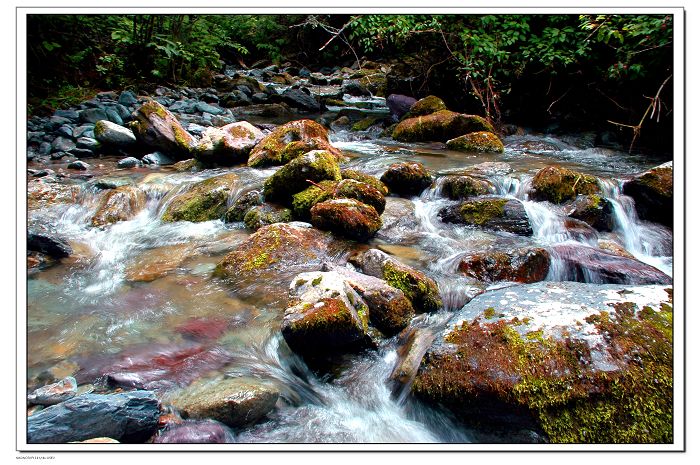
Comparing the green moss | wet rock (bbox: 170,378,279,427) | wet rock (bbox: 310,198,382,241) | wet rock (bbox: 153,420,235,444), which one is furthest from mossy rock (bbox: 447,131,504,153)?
wet rock (bbox: 153,420,235,444)

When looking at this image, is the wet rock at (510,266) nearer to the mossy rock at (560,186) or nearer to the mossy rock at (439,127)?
the mossy rock at (560,186)

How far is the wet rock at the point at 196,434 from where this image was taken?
93.1 inches

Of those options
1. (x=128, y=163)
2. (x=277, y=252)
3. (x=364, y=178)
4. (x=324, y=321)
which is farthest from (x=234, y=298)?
(x=128, y=163)

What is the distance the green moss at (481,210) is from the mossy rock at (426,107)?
6.05m

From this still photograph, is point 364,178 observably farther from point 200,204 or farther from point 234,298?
point 234,298

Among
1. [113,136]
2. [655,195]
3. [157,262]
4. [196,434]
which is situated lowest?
[196,434]

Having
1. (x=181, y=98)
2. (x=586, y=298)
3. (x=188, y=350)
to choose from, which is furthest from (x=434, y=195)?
(x=181, y=98)

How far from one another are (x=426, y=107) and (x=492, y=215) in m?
6.56

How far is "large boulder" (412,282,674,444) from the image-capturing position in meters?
2.25

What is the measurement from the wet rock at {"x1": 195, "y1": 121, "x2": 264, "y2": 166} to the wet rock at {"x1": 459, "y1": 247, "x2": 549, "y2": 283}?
5.03m

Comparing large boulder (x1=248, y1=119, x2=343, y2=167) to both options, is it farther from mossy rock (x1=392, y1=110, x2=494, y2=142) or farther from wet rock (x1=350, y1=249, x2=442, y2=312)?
wet rock (x1=350, y1=249, x2=442, y2=312)

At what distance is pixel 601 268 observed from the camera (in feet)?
13.8

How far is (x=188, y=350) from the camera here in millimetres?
3322
